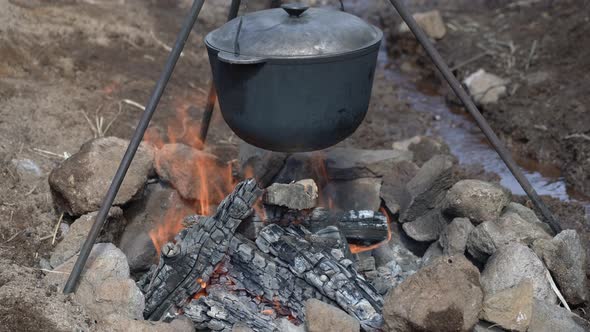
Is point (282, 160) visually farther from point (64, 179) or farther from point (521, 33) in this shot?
point (521, 33)

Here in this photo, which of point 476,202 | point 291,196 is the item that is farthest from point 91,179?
point 476,202

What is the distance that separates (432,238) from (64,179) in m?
2.16

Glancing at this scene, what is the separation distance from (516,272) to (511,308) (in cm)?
32

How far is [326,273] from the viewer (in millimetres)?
3166

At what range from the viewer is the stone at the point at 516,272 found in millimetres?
3148

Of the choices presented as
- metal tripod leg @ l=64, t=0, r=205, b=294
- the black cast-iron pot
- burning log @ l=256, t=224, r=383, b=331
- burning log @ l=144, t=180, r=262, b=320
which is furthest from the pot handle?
burning log @ l=256, t=224, r=383, b=331

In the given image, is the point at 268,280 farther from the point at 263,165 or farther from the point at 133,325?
the point at 263,165

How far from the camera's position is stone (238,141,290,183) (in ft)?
13.0

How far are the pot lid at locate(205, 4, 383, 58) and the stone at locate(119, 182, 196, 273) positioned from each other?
4.01ft

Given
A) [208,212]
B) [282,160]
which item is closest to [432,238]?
[282,160]

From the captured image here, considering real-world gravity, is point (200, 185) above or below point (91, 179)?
below

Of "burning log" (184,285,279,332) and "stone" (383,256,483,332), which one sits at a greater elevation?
"stone" (383,256,483,332)

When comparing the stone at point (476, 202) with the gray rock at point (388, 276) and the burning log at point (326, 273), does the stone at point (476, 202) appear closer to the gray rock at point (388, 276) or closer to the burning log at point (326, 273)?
the gray rock at point (388, 276)

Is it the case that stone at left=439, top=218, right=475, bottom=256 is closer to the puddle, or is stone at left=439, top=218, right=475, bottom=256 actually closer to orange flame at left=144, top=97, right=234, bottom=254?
orange flame at left=144, top=97, right=234, bottom=254
